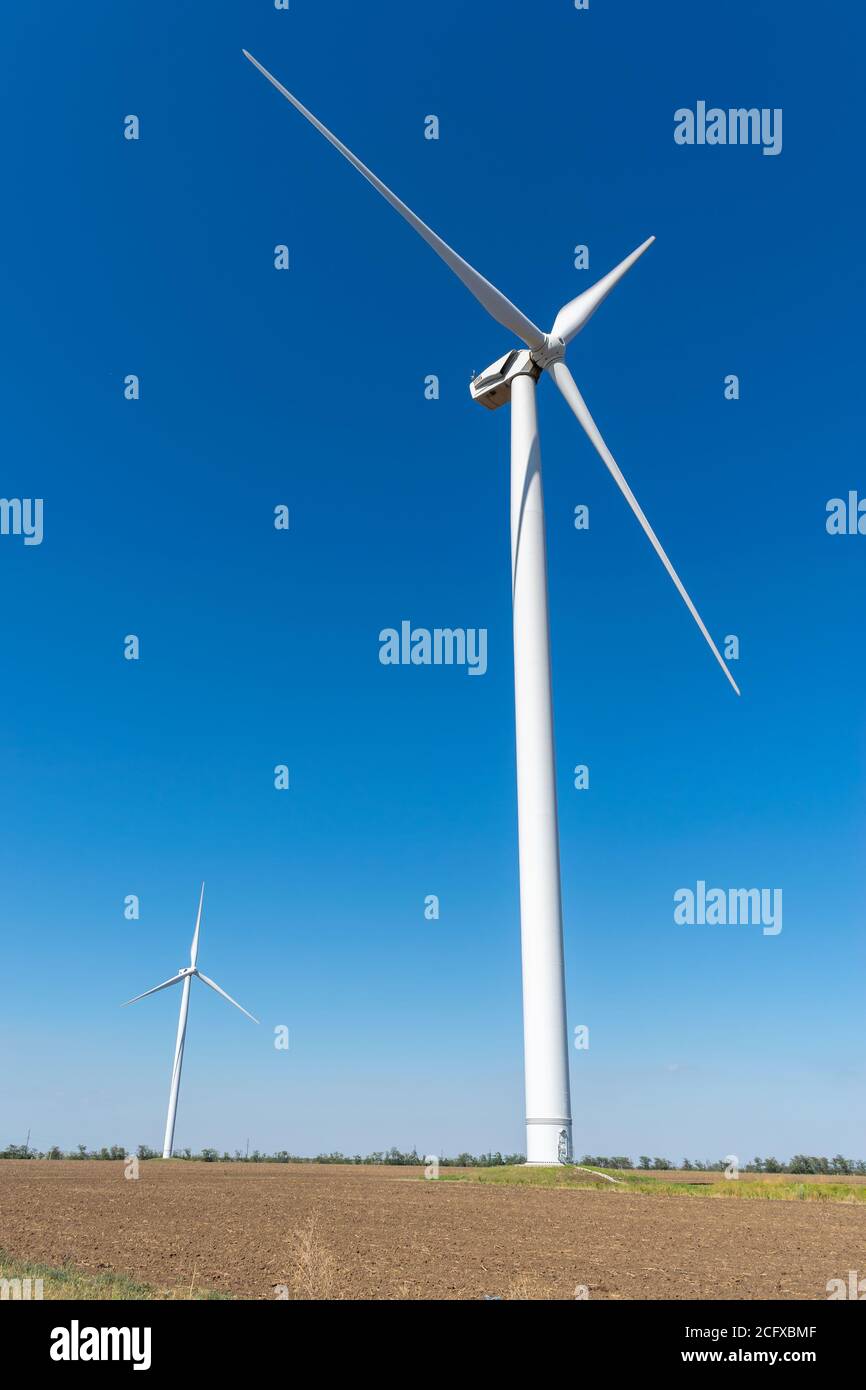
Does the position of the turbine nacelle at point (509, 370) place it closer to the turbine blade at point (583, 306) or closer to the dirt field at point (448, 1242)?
the turbine blade at point (583, 306)

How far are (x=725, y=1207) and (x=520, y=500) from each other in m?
30.2

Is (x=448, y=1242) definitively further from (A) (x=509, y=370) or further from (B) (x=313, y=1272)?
(A) (x=509, y=370)

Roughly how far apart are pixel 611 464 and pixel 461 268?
11.8m

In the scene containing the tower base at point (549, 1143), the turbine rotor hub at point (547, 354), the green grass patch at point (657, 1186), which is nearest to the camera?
the green grass patch at point (657, 1186)

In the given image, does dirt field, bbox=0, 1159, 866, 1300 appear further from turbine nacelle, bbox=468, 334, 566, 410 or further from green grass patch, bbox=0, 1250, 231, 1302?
turbine nacelle, bbox=468, 334, 566, 410

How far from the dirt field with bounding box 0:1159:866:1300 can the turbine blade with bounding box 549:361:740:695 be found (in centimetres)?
1985

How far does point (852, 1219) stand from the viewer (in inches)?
1051

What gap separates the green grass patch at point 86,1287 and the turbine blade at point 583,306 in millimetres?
46605

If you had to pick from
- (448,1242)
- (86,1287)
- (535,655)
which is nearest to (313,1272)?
(86,1287)

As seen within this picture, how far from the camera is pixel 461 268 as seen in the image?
1778 inches

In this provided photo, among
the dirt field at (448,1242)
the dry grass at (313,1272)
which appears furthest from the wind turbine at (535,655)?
the dry grass at (313,1272)

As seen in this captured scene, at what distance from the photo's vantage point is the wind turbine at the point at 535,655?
37.2m
